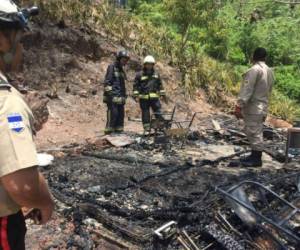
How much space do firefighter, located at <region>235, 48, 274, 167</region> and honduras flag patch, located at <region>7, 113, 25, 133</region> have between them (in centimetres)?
636

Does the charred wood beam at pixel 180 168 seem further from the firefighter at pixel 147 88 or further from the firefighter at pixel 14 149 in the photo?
the firefighter at pixel 14 149

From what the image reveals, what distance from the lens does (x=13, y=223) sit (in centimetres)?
201

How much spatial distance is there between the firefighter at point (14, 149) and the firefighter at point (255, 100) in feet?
20.0

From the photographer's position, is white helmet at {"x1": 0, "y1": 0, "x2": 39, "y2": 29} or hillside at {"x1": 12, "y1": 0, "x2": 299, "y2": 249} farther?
hillside at {"x1": 12, "y1": 0, "x2": 299, "y2": 249}

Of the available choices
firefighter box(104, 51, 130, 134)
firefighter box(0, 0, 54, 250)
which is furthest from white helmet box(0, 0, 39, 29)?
firefighter box(104, 51, 130, 134)

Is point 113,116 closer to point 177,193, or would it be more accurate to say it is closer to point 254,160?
point 254,160

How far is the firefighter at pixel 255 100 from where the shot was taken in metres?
7.73

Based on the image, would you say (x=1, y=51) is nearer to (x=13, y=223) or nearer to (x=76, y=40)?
(x=13, y=223)

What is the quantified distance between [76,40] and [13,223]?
1203 cm

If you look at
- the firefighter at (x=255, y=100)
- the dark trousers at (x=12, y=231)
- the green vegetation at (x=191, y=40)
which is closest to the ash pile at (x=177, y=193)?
the firefighter at (x=255, y=100)

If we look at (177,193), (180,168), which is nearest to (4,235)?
(177,193)

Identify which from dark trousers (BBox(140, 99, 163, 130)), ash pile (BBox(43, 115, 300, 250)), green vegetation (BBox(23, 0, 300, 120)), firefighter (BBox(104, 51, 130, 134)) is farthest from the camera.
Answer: green vegetation (BBox(23, 0, 300, 120))

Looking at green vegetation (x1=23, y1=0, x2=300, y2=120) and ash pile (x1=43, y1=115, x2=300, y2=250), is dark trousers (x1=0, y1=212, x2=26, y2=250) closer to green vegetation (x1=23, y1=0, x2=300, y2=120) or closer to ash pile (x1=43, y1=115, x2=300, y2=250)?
ash pile (x1=43, y1=115, x2=300, y2=250)

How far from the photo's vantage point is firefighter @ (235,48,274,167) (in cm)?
773
